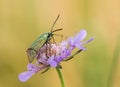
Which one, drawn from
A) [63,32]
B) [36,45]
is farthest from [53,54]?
[63,32]

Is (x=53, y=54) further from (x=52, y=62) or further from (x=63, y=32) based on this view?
(x=63, y=32)

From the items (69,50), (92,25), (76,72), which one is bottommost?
(76,72)

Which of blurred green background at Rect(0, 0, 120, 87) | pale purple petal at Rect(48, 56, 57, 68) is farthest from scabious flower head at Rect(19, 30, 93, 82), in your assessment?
blurred green background at Rect(0, 0, 120, 87)

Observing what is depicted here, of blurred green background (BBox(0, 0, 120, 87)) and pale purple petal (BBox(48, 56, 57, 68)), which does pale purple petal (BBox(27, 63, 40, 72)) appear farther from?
blurred green background (BBox(0, 0, 120, 87))

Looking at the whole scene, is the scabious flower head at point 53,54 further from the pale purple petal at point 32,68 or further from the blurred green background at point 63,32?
the blurred green background at point 63,32

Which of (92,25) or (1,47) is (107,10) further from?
(1,47)

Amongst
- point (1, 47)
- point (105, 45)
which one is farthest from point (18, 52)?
point (105, 45)
